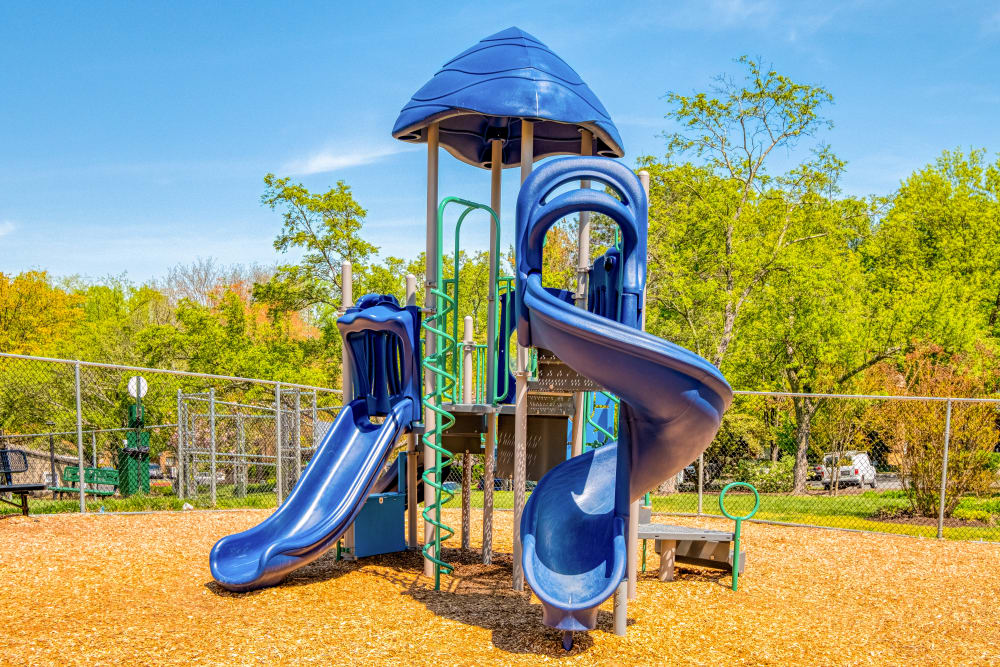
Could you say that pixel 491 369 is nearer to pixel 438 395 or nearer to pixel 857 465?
pixel 438 395

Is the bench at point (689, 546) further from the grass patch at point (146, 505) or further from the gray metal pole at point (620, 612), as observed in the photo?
the grass patch at point (146, 505)

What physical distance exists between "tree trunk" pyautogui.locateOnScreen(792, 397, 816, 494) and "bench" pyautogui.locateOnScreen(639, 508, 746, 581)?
1331 centimetres

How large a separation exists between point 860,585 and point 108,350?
87.3 ft

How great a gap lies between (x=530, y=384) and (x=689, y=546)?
2603mm

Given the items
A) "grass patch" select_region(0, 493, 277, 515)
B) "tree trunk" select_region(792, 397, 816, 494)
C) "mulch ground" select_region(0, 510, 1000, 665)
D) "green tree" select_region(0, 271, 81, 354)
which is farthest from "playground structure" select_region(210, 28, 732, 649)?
"green tree" select_region(0, 271, 81, 354)

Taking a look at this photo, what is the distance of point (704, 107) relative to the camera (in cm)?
2298

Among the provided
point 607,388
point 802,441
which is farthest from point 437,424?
point 802,441

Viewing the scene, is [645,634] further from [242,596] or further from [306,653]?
[242,596]

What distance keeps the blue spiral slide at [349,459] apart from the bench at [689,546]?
2.45 meters

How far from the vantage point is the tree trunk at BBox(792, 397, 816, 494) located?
20.8 metres

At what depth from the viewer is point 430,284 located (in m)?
7.69

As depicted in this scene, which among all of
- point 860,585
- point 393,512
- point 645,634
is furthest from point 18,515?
point 860,585

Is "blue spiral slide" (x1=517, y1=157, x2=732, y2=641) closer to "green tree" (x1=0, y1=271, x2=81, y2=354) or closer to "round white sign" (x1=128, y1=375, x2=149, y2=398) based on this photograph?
"round white sign" (x1=128, y1=375, x2=149, y2=398)

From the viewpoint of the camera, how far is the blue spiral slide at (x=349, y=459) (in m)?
6.82
